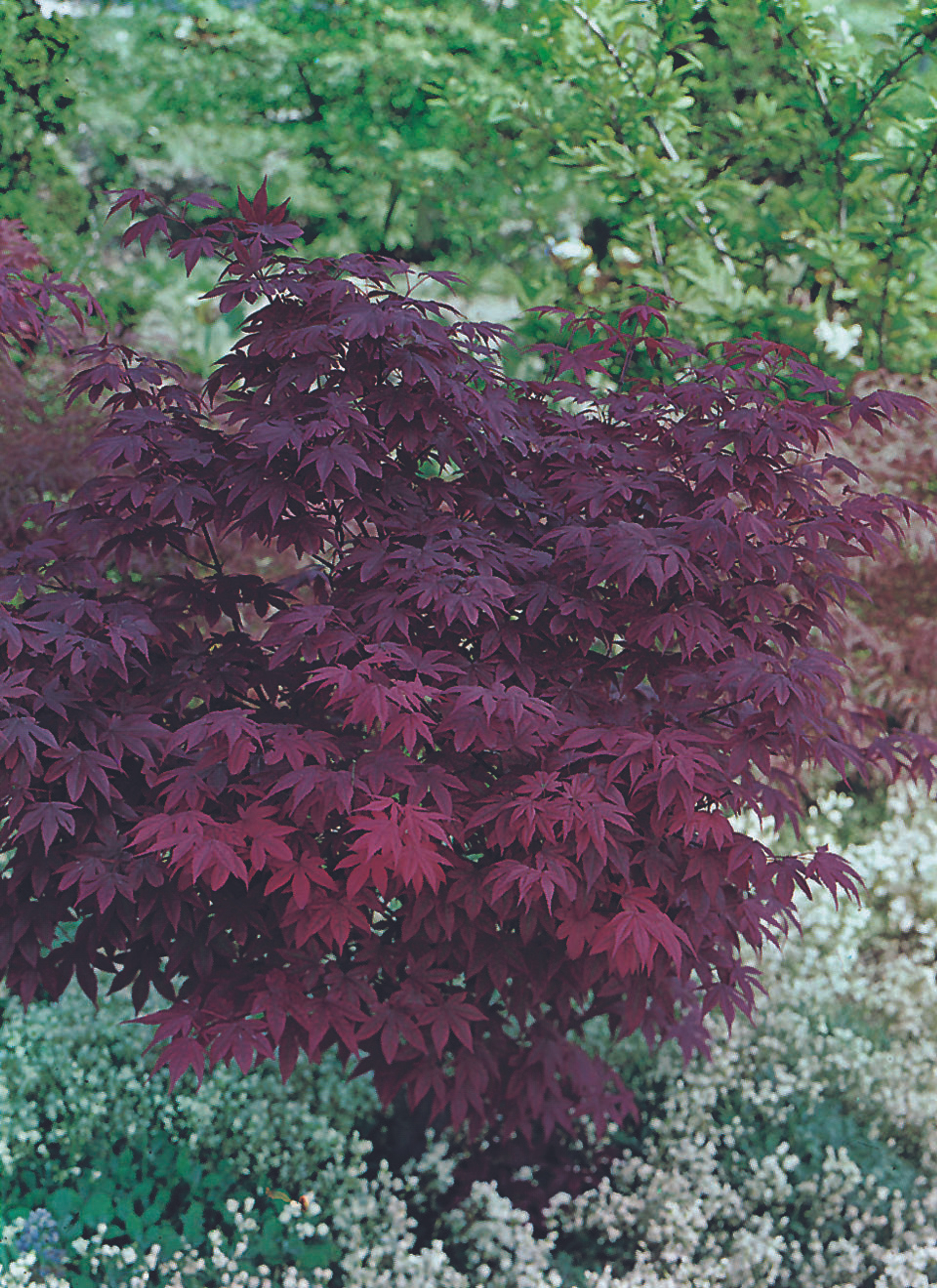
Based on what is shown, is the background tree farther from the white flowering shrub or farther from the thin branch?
the white flowering shrub

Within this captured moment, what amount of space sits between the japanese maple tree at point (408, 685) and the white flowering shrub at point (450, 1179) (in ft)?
2.44

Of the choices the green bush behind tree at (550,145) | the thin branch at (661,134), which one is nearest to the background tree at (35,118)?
the green bush behind tree at (550,145)

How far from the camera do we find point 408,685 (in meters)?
2.47

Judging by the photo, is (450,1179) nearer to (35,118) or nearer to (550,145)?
(550,145)

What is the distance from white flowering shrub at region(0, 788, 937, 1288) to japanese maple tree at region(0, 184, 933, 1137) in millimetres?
744

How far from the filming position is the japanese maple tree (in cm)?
258

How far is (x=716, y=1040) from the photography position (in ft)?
14.8

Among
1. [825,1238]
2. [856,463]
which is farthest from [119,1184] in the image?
[856,463]

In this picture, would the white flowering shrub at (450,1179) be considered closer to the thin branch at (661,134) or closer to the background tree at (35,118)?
the thin branch at (661,134)

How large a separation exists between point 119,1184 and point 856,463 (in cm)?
457

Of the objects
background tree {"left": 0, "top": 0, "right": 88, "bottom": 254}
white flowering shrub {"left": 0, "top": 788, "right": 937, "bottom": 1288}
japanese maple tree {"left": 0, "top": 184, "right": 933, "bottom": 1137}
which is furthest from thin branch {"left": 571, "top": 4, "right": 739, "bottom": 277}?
white flowering shrub {"left": 0, "top": 788, "right": 937, "bottom": 1288}

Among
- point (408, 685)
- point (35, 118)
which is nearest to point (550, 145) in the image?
point (35, 118)

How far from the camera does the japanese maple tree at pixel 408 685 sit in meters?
2.58

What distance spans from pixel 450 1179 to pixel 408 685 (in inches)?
84.4
